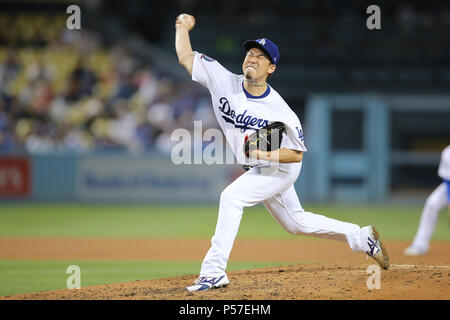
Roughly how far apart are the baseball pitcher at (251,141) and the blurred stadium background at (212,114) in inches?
354

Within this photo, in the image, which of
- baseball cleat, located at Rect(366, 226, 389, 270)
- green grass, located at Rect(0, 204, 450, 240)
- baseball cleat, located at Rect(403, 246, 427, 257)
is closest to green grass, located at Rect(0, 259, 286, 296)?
baseball cleat, located at Rect(366, 226, 389, 270)

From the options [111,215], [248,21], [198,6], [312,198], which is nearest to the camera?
[111,215]

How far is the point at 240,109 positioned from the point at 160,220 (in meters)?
7.60

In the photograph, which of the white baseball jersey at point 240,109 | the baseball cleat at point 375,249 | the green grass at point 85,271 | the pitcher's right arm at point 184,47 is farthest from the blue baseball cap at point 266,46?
the green grass at point 85,271

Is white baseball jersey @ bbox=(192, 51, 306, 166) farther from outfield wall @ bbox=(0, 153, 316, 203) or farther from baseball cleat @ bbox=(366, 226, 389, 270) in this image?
outfield wall @ bbox=(0, 153, 316, 203)

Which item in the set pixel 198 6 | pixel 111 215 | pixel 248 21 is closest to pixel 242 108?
pixel 111 215

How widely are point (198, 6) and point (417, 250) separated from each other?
1239 cm

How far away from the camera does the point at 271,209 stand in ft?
18.6

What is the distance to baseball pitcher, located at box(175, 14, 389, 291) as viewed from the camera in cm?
523

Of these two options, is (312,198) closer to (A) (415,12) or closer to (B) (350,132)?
(B) (350,132)

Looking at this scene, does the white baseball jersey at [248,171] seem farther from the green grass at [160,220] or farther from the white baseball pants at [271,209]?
the green grass at [160,220]

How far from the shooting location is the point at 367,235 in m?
5.77

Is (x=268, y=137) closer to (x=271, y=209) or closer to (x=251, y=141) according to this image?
(x=251, y=141)

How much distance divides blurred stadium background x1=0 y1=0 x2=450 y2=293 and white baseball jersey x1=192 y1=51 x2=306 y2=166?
901 centimetres
